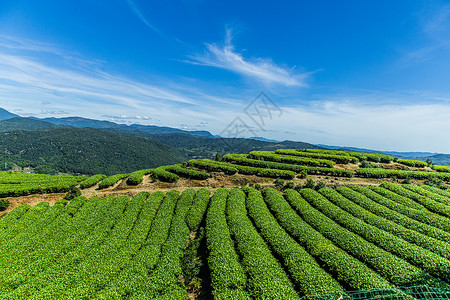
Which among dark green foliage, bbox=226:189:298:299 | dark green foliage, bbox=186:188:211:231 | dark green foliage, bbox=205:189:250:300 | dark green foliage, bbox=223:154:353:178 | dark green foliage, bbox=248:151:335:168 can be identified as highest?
dark green foliage, bbox=248:151:335:168

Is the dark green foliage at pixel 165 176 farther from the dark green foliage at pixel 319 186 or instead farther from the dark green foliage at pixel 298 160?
the dark green foliage at pixel 319 186

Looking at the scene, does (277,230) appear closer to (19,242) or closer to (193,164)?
(19,242)

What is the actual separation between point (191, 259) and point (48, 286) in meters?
10.8

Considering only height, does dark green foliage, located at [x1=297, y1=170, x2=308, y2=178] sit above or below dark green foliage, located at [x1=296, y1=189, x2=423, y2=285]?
above

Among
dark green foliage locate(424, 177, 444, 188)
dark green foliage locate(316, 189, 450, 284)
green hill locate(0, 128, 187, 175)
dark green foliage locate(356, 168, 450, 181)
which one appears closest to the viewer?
dark green foliage locate(316, 189, 450, 284)

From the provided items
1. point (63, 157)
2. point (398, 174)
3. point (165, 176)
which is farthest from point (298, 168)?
point (63, 157)

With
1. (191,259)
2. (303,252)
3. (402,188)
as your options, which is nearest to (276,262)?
(303,252)

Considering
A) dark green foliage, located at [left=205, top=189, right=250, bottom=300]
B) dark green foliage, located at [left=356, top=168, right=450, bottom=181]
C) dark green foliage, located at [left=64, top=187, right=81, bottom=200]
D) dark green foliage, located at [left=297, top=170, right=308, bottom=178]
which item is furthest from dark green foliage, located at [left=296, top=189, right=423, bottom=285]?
dark green foliage, located at [left=64, top=187, right=81, bottom=200]

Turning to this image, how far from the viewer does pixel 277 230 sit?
758 inches

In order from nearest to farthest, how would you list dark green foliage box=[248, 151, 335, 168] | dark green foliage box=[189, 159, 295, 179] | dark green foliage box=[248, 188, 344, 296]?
dark green foliage box=[248, 188, 344, 296] → dark green foliage box=[189, 159, 295, 179] → dark green foliage box=[248, 151, 335, 168]

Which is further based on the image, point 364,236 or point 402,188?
point 402,188

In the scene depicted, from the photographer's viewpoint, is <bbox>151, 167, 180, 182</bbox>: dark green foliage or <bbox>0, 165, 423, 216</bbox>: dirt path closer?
<bbox>0, 165, 423, 216</bbox>: dirt path

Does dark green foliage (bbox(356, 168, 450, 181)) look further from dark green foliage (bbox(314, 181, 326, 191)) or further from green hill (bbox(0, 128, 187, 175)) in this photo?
green hill (bbox(0, 128, 187, 175))

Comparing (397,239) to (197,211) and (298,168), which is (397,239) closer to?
(197,211)
